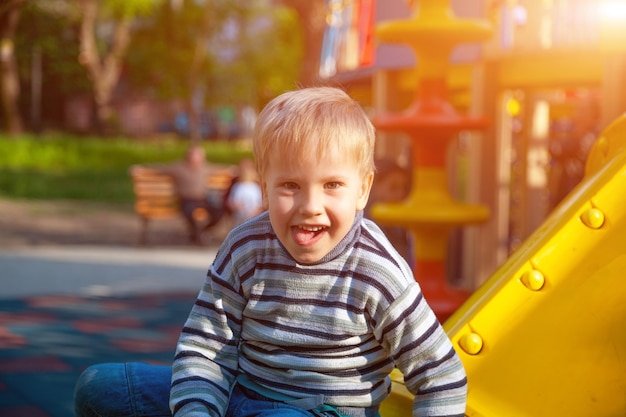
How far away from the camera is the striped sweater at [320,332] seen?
6.07 ft

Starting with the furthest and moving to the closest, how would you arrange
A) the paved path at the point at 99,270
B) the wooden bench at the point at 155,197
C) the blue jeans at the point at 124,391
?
1. the wooden bench at the point at 155,197
2. the paved path at the point at 99,270
3. the blue jeans at the point at 124,391

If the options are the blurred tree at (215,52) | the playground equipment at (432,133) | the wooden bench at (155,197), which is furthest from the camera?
the blurred tree at (215,52)

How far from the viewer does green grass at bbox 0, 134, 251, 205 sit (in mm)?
16734

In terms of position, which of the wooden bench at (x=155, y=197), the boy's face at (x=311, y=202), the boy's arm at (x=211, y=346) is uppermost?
the boy's face at (x=311, y=202)

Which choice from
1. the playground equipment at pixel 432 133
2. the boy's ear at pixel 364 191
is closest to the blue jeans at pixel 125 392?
the boy's ear at pixel 364 191

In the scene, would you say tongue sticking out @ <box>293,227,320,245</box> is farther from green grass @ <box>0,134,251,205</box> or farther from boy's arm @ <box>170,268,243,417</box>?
green grass @ <box>0,134,251,205</box>

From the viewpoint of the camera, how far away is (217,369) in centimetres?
196

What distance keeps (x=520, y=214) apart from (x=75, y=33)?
78.8ft

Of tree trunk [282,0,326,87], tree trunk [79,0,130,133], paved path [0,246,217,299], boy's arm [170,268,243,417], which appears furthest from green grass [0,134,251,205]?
boy's arm [170,268,243,417]

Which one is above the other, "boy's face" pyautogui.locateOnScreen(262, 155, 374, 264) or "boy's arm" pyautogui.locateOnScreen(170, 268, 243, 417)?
"boy's face" pyautogui.locateOnScreen(262, 155, 374, 264)

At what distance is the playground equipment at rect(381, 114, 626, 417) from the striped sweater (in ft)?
1.14

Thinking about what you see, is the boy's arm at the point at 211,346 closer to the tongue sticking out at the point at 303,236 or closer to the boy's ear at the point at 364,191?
the tongue sticking out at the point at 303,236

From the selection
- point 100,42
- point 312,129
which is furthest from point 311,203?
point 100,42

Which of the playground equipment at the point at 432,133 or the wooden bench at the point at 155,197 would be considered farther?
the wooden bench at the point at 155,197
